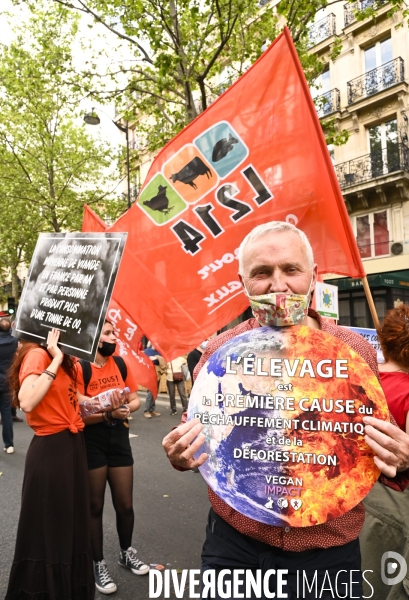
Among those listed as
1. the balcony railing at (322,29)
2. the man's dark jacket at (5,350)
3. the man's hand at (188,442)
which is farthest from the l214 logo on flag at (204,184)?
the balcony railing at (322,29)

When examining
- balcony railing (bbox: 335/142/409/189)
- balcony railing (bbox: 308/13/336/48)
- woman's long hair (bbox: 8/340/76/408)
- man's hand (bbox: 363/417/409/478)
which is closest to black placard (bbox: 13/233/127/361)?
woman's long hair (bbox: 8/340/76/408)

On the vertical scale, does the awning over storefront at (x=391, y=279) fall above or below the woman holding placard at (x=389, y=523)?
above

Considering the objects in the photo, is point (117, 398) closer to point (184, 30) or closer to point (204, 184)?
point (204, 184)

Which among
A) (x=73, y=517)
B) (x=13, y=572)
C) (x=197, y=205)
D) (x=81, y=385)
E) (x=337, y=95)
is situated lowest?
(x=13, y=572)

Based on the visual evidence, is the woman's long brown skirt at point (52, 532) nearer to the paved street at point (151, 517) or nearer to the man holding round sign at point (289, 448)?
the paved street at point (151, 517)

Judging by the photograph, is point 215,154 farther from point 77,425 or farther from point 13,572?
point 13,572

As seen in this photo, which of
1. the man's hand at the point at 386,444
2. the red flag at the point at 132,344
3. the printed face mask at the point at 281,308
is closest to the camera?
the man's hand at the point at 386,444

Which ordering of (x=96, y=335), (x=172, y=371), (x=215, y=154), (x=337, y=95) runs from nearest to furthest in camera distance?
(x=96, y=335), (x=215, y=154), (x=172, y=371), (x=337, y=95)

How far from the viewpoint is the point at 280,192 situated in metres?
3.05

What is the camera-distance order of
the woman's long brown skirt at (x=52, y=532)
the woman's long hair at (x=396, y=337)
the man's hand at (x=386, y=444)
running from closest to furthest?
1. the man's hand at (x=386, y=444)
2. the woman's long hair at (x=396, y=337)
3. the woman's long brown skirt at (x=52, y=532)

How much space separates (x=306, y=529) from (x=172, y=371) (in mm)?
8647

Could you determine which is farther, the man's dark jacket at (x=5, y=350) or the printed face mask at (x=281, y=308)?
the man's dark jacket at (x=5, y=350)

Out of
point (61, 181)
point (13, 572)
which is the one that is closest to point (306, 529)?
point (13, 572)

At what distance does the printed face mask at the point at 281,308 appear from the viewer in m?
1.28
